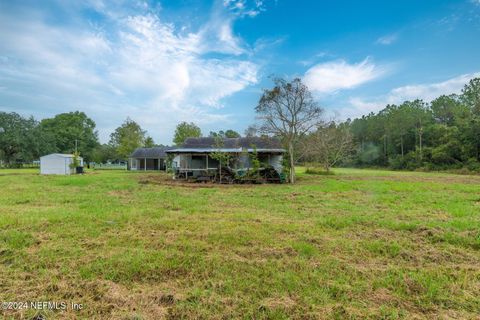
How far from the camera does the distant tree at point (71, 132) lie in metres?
45.9

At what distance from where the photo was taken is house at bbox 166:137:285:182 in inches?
601

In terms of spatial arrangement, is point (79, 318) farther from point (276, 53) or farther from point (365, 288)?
point (276, 53)

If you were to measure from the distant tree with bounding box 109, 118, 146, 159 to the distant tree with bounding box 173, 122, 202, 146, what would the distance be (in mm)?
5931

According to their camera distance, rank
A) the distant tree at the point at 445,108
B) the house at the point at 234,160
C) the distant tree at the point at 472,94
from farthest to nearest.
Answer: the distant tree at the point at 445,108 → the distant tree at the point at 472,94 → the house at the point at 234,160

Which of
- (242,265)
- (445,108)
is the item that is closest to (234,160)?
(242,265)

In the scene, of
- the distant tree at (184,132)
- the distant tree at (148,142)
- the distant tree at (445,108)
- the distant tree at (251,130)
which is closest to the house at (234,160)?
the distant tree at (251,130)

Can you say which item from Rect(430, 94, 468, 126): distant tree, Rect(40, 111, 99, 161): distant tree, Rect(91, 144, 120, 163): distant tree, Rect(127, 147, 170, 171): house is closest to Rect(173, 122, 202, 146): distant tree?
Rect(127, 147, 170, 171): house

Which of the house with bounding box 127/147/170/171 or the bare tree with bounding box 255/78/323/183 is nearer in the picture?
the bare tree with bounding box 255/78/323/183

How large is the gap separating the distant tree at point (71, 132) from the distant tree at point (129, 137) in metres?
12.9

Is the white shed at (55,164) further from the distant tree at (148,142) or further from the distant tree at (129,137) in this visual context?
the distant tree at (148,142)

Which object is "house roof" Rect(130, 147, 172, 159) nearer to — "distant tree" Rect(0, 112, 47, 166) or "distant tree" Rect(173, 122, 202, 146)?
"distant tree" Rect(173, 122, 202, 146)

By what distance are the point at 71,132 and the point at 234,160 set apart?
154 feet

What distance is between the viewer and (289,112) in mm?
16031

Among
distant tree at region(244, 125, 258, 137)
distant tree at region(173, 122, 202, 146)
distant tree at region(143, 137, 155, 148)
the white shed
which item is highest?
distant tree at region(173, 122, 202, 146)
